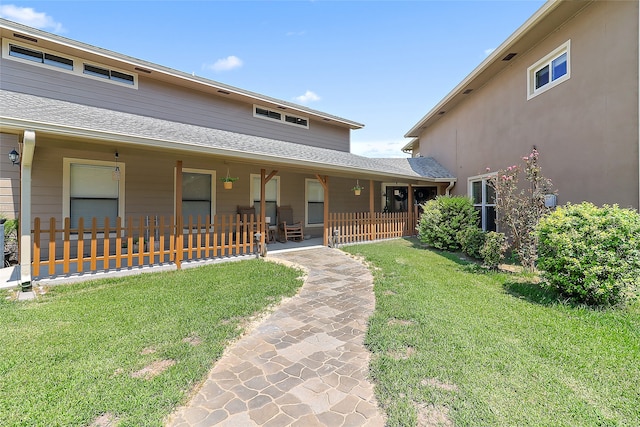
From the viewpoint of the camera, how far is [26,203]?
4.79 meters

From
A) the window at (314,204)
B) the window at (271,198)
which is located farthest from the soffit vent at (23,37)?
the window at (314,204)

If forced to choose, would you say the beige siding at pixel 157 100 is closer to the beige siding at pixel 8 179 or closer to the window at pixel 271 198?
the beige siding at pixel 8 179

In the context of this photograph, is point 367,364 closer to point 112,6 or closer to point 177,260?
point 177,260

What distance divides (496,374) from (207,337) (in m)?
2.94

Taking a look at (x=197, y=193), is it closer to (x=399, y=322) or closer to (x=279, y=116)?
(x=279, y=116)

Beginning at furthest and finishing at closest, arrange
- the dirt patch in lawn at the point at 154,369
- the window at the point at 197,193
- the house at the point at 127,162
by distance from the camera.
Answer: the window at the point at 197,193 < the house at the point at 127,162 < the dirt patch in lawn at the point at 154,369

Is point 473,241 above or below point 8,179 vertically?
below

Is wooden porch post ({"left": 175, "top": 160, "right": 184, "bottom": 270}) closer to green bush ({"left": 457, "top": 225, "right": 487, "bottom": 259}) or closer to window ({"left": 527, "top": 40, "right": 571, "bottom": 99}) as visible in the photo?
green bush ({"left": 457, "top": 225, "right": 487, "bottom": 259})

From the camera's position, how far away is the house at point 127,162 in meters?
5.49

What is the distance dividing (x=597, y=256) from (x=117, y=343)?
20.7 feet

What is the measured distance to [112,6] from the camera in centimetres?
814

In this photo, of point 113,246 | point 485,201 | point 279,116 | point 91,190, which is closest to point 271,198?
point 279,116

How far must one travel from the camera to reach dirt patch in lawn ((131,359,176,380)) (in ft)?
8.61

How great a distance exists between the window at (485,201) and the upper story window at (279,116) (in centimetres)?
693
